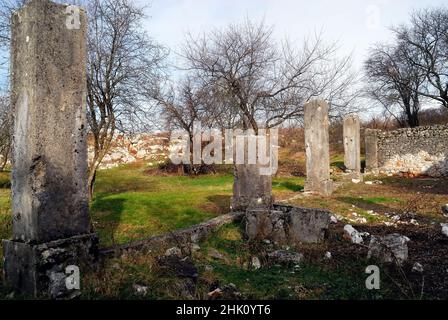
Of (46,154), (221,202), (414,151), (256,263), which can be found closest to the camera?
(46,154)

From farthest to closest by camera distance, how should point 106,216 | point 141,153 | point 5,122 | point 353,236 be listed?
point 141,153 < point 5,122 < point 106,216 < point 353,236

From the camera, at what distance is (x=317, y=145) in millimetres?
12297

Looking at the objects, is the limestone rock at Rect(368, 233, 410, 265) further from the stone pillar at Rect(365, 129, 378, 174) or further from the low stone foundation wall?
the stone pillar at Rect(365, 129, 378, 174)

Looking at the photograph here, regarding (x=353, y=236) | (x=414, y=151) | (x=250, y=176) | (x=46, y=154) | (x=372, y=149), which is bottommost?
(x=353, y=236)

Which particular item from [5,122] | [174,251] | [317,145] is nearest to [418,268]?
[174,251]

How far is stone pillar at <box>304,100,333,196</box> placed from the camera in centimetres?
1215

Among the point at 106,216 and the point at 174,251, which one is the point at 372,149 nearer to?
the point at 106,216

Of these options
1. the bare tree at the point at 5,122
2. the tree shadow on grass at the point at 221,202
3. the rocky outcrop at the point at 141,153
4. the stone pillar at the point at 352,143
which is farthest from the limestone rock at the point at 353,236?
the rocky outcrop at the point at 141,153

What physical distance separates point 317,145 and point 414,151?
9305mm

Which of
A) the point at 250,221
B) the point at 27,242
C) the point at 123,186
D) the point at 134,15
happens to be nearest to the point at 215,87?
the point at 123,186

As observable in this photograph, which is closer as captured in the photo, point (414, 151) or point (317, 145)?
point (317, 145)

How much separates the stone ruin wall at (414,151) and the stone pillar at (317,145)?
8.45 m

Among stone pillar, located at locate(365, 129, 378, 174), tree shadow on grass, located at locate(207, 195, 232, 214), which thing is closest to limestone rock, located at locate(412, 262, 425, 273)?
tree shadow on grass, located at locate(207, 195, 232, 214)

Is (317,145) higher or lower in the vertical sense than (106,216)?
higher
